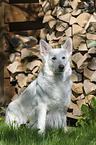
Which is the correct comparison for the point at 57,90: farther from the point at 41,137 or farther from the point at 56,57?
the point at 41,137

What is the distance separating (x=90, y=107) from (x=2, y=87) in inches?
72.6

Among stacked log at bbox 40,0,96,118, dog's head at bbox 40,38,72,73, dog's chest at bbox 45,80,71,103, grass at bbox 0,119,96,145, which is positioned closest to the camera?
grass at bbox 0,119,96,145

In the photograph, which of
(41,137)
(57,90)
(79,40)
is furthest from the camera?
(79,40)

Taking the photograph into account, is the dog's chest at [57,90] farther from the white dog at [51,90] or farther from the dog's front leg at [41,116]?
the dog's front leg at [41,116]

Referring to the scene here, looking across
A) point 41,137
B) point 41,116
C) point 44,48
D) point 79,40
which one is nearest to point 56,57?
point 44,48

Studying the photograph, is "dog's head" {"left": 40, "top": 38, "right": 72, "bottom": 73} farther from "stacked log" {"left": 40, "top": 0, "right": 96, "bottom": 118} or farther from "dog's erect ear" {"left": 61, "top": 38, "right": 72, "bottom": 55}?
"stacked log" {"left": 40, "top": 0, "right": 96, "bottom": 118}

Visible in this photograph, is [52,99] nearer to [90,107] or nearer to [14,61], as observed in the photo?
[90,107]

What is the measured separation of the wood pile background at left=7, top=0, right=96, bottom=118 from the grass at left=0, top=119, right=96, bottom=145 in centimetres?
91

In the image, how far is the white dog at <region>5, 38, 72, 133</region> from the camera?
10.5 ft

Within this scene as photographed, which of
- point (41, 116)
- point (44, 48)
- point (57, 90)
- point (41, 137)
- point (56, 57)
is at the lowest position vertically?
point (41, 137)

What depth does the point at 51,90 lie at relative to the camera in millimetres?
3268

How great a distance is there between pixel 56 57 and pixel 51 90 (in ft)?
1.51

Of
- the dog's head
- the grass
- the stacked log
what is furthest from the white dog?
the stacked log

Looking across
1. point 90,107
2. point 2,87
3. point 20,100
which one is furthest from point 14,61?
point 90,107
